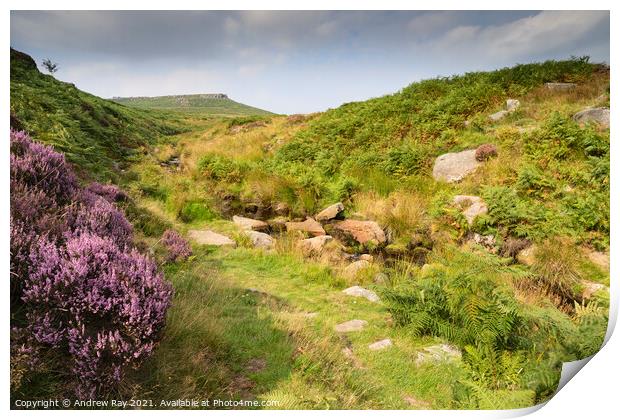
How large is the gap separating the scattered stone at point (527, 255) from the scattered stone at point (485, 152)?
11.7ft

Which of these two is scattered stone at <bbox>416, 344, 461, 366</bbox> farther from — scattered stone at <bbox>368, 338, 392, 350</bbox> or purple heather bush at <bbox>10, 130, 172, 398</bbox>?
purple heather bush at <bbox>10, 130, 172, 398</bbox>

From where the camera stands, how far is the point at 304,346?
3.76m

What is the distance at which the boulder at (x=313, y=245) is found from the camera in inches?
283

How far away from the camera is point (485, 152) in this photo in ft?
30.3

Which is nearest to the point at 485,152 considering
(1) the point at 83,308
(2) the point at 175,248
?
(2) the point at 175,248

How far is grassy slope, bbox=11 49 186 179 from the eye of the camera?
671 centimetres

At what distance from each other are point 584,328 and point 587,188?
2.78m

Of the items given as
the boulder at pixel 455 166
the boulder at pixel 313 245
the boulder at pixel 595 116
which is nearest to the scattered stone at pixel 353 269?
the boulder at pixel 313 245

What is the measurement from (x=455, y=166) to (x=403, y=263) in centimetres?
411

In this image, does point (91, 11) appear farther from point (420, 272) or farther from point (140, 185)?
point (140, 185)

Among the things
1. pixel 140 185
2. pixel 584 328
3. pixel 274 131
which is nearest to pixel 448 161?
pixel 584 328

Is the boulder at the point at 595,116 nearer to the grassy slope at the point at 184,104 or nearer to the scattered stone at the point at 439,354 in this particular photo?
the scattered stone at the point at 439,354

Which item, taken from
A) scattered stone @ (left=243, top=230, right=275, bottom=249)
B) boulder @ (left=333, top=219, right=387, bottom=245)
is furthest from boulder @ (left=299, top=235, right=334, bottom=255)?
boulder @ (left=333, top=219, right=387, bottom=245)

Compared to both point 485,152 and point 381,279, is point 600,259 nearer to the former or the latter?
point 381,279
